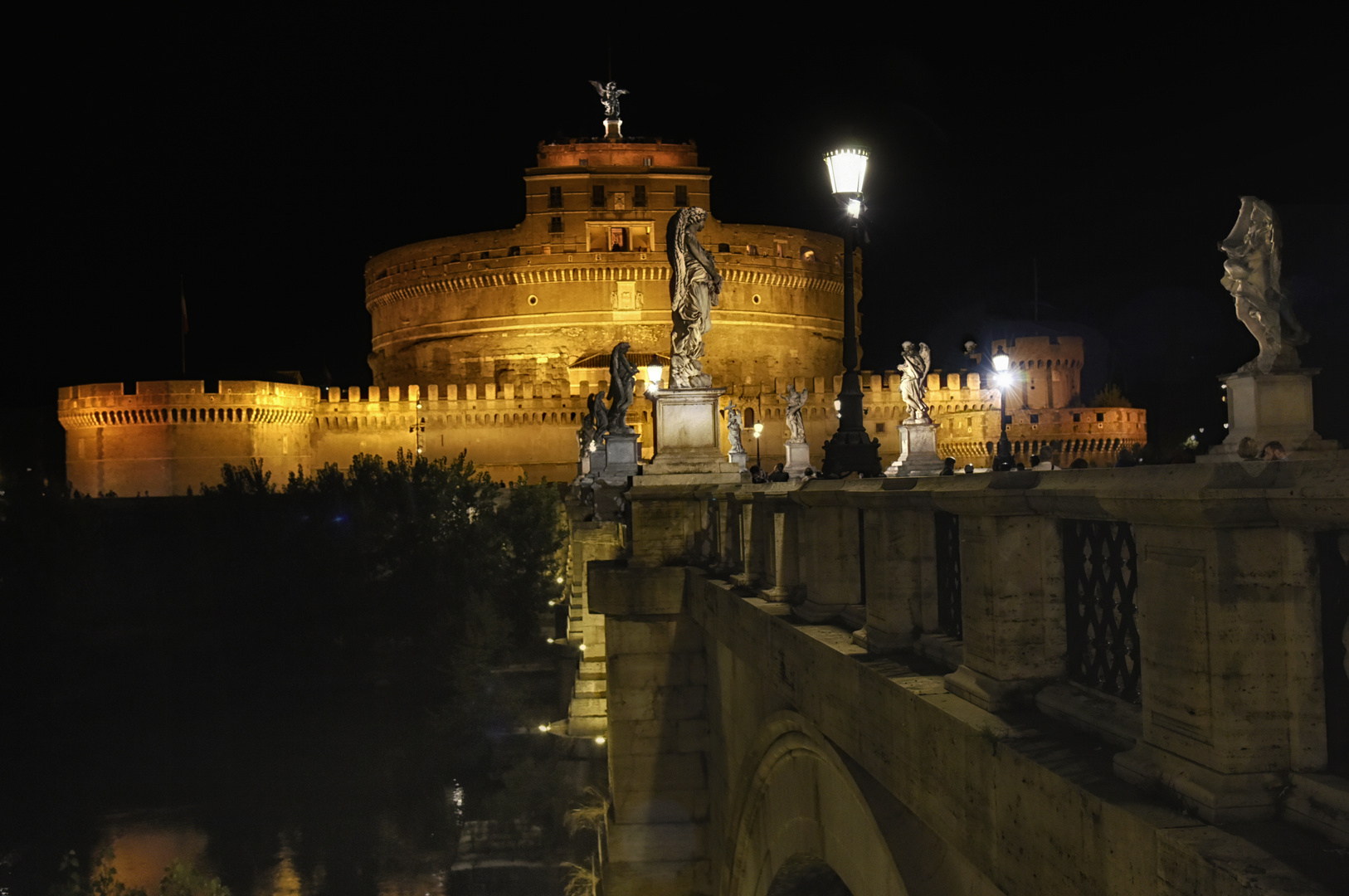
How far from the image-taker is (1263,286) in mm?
8516

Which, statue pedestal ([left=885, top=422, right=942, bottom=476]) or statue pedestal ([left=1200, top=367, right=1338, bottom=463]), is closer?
statue pedestal ([left=1200, top=367, right=1338, bottom=463])

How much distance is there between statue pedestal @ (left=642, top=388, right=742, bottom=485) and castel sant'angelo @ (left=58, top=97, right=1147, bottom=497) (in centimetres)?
3528

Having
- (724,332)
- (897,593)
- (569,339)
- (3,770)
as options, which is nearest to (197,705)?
(3,770)

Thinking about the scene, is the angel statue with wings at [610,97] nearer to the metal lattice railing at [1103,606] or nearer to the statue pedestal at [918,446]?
the statue pedestal at [918,446]

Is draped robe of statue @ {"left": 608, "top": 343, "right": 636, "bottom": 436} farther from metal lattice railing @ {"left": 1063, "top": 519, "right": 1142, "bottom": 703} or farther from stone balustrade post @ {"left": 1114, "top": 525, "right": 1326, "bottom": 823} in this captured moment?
stone balustrade post @ {"left": 1114, "top": 525, "right": 1326, "bottom": 823}

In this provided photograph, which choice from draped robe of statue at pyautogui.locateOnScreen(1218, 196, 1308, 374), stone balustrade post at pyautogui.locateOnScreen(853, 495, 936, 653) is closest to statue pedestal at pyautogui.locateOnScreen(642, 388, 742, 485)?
Result: draped robe of statue at pyautogui.locateOnScreen(1218, 196, 1308, 374)

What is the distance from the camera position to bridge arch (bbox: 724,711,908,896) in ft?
13.2

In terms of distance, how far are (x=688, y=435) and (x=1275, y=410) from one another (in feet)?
14.8

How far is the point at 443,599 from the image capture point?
1518 inches

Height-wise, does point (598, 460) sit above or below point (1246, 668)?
above

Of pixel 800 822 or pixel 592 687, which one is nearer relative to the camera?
pixel 800 822

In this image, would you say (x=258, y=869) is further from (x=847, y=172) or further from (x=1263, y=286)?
(x=1263, y=286)

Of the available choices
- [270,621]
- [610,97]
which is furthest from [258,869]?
[610,97]

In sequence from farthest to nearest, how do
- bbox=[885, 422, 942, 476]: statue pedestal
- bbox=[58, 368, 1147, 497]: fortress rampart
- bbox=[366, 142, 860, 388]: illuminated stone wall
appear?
bbox=[366, 142, 860, 388]: illuminated stone wall → bbox=[58, 368, 1147, 497]: fortress rampart → bbox=[885, 422, 942, 476]: statue pedestal
